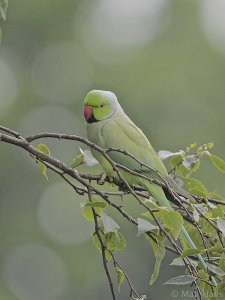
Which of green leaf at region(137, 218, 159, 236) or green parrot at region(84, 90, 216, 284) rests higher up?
green parrot at region(84, 90, 216, 284)

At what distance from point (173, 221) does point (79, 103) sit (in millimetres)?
11631

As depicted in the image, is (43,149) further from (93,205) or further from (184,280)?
(184,280)

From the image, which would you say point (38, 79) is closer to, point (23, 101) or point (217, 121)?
point (23, 101)

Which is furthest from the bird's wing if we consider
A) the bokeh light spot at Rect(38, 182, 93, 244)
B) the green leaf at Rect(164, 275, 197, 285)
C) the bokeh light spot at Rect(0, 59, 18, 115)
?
the bokeh light spot at Rect(0, 59, 18, 115)

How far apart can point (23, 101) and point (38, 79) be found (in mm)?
1219

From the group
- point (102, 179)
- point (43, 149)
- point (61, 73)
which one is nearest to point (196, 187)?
point (102, 179)

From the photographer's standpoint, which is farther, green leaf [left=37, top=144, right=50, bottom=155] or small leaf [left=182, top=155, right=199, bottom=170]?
small leaf [left=182, top=155, right=199, bottom=170]

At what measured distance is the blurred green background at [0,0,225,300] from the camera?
11.5 meters

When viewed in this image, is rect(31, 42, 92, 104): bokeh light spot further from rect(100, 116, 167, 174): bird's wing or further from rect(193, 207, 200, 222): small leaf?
rect(193, 207, 200, 222): small leaf

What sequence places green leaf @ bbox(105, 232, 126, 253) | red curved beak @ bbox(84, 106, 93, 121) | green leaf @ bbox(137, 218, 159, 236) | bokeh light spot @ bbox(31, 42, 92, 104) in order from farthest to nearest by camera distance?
1. bokeh light spot @ bbox(31, 42, 92, 104)
2. red curved beak @ bbox(84, 106, 93, 121)
3. green leaf @ bbox(105, 232, 126, 253)
4. green leaf @ bbox(137, 218, 159, 236)

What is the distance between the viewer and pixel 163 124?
1233 centimetres

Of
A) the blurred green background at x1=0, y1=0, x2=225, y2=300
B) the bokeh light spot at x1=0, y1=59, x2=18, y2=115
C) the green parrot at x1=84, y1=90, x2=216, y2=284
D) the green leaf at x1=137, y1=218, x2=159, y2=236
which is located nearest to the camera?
the green leaf at x1=137, y1=218, x2=159, y2=236

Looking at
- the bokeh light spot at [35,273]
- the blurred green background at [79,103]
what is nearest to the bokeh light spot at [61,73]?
the blurred green background at [79,103]

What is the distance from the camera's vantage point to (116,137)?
2.93 m
